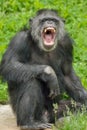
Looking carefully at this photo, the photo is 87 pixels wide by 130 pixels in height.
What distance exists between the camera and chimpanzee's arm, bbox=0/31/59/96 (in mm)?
8012

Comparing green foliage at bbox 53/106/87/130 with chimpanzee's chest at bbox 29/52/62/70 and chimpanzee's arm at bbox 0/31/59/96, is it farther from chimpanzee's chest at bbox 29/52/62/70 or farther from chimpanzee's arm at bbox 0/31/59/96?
chimpanzee's chest at bbox 29/52/62/70

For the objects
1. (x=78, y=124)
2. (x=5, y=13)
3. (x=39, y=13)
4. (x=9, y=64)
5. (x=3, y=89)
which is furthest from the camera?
(x=5, y=13)

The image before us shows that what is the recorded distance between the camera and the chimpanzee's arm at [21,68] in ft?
26.3

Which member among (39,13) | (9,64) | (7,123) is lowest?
(7,123)

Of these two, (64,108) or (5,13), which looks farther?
(5,13)

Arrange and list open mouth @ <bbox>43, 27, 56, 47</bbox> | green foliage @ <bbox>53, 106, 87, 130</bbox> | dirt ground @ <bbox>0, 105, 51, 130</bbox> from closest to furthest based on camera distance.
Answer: green foliage @ <bbox>53, 106, 87, 130</bbox> < dirt ground @ <bbox>0, 105, 51, 130</bbox> < open mouth @ <bbox>43, 27, 56, 47</bbox>

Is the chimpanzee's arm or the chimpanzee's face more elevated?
the chimpanzee's face

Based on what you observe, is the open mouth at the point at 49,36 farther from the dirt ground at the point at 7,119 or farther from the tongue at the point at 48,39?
the dirt ground at the point at 7,119

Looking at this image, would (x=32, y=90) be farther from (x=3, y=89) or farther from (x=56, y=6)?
(x=56, y=6)

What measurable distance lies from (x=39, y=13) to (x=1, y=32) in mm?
2706

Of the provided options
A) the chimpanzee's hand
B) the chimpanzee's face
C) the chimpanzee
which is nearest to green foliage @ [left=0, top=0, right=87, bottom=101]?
the chimpanzee

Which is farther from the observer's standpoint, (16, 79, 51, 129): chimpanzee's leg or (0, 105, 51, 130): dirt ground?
(0, 105, 51, 130): dirt ground

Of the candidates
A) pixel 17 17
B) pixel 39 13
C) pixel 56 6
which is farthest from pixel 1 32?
pixel 39 13

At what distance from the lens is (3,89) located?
31.0 feet
